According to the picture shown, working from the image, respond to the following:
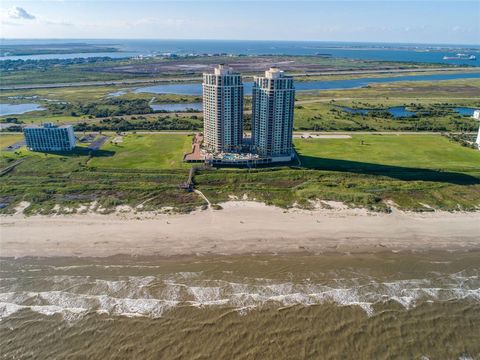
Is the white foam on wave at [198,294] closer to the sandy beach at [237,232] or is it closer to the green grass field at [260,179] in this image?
the sandy beach at [237,232]

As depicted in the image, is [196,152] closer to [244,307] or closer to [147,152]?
[147,152]

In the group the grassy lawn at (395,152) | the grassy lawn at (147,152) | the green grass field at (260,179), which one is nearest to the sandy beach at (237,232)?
the green grass field at (260,179)

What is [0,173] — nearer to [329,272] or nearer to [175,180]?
[175,180]

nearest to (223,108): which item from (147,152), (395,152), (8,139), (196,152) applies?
(196,152)

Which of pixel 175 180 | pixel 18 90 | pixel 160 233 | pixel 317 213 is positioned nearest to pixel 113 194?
pixel 175 180

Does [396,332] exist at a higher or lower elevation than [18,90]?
lower

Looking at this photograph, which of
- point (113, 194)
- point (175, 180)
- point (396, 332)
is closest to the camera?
point (396, 332)
